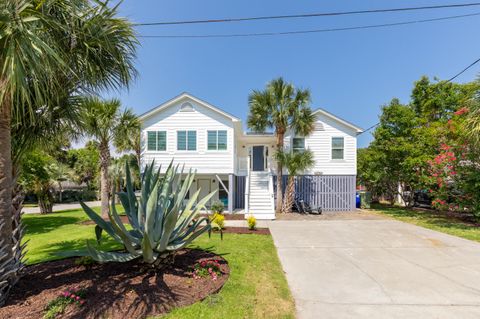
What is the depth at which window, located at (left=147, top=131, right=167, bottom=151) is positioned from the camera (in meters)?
14.5

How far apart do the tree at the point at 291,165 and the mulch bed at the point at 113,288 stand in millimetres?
A: 10145

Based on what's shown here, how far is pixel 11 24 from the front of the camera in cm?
267

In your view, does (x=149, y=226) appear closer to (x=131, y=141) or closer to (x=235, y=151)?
(x=235, y=151)

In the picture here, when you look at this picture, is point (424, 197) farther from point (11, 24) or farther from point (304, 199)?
point (11, 24)

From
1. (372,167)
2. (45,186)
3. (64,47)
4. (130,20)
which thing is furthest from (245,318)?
(45,186)

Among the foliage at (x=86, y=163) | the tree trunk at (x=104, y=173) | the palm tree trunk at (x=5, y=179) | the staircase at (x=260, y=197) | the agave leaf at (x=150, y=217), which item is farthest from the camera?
the foliage at (x=86, y=163)

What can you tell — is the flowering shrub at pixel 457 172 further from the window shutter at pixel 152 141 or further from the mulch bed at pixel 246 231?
the window shutter at pixel 152 141

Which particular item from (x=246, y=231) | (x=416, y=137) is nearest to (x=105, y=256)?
(x=246, y=231)

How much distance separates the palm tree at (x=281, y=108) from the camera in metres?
13.9

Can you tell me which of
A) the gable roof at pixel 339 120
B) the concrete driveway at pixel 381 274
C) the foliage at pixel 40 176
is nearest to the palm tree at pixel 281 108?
the gable roof at pixel 339 120

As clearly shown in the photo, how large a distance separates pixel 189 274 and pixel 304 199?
13128 millimetres

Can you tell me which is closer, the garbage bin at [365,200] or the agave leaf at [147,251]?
the agave leaf at [147,251]

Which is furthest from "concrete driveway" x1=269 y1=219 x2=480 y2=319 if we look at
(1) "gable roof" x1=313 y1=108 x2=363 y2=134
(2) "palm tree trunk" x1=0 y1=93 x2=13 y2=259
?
(1) "gable roof" x1=313 y1=108 x2=363 y2=134

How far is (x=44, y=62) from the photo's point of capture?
2.87 meters
